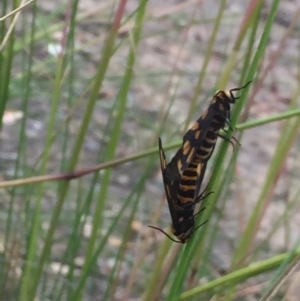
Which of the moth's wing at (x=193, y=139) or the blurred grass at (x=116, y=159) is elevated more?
the blurred grass at (x=116, y=159)

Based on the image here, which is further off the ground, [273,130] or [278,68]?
[278,68]

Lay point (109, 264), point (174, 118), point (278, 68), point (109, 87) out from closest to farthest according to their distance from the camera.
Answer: point (109, 264) < point (174, 118) < point (109, 87) < point (278, 68)

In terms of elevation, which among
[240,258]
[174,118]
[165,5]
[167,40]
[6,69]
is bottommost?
[240,258]

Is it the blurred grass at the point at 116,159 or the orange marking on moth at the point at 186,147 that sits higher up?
the blurred grass at the point at 116,159

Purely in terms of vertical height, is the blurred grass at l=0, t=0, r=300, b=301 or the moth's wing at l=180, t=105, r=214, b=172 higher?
the blurred grass at l=0, t=0, r=300, b=301

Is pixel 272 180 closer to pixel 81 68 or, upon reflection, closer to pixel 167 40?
pixel 81 68

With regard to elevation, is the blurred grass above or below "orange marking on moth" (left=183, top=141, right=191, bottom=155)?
above

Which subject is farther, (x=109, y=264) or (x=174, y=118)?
(x=174, y=118)

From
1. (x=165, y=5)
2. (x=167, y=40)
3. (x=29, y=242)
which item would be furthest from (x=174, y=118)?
(x=29, y=242)
